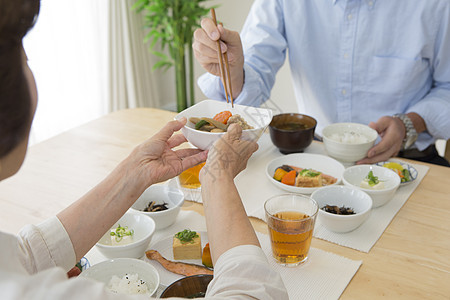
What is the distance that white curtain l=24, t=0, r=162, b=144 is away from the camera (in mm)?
3264

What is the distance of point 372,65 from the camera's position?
204 cm

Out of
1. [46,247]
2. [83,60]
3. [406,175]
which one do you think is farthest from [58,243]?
[83,60]

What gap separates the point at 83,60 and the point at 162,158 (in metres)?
2.64

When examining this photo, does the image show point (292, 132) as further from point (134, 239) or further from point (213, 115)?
point (134, 239)

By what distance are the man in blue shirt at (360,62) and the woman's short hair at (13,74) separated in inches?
43.4

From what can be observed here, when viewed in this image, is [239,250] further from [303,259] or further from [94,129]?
[94,129]

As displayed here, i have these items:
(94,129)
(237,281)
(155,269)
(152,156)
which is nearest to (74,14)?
(94,129)

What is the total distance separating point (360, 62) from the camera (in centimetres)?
206

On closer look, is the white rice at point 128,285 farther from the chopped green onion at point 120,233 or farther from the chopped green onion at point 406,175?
the chopped green onion at point 406,175

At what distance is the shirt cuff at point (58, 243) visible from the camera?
100cm

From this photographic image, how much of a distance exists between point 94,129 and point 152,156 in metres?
0.88

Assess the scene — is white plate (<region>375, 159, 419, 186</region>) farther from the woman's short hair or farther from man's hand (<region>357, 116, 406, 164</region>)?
→ the woman's short hair

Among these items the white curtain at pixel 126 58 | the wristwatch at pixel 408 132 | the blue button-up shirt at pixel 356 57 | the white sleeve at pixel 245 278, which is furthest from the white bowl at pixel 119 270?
the white curtain at pixel 126 58

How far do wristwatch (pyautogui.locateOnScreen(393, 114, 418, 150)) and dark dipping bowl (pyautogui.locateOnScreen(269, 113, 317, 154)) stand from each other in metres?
0.40
